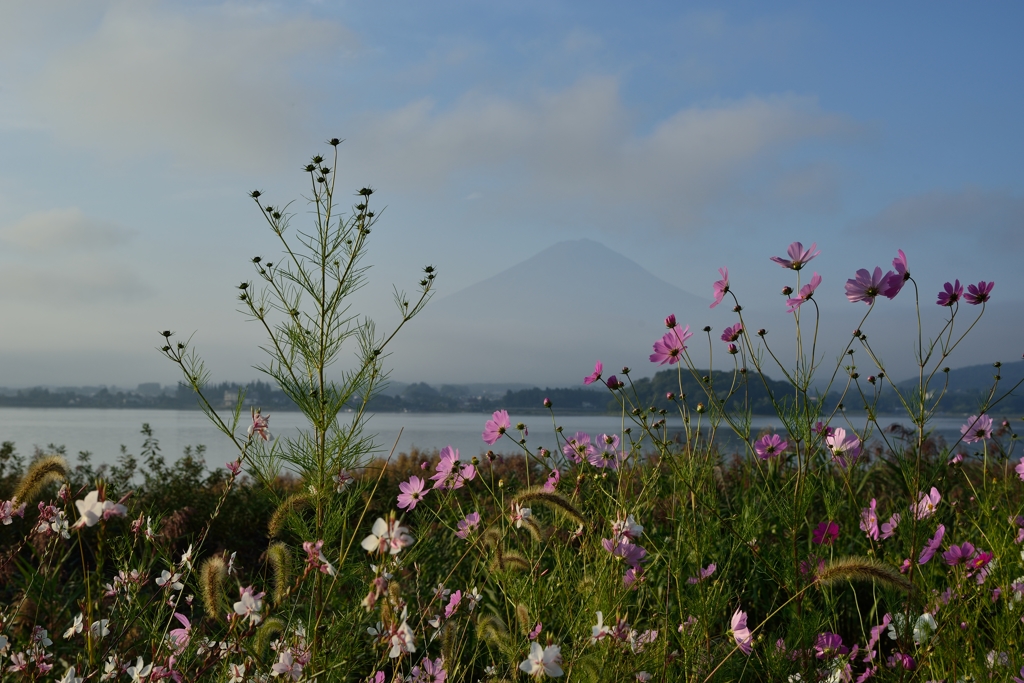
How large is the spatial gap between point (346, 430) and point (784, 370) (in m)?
1.54

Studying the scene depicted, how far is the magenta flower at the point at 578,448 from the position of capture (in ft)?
8.59

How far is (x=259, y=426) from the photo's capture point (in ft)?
9.21

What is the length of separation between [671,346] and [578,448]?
1.68 feet

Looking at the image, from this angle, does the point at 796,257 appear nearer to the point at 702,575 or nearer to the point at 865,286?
the point at 865,286

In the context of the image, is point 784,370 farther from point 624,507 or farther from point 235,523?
point 235,523

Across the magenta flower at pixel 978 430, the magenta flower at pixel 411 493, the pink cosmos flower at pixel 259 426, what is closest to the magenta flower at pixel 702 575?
the magenta flower at pixel 411 493

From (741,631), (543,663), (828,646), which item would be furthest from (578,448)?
(828,646)

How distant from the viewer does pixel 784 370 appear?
2.71 meters

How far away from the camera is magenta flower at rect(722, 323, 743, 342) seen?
2.82 m

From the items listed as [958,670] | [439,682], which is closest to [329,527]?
[439,682]

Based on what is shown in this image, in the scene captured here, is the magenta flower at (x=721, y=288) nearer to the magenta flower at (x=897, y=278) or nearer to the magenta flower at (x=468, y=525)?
the magenta flower at (x=897, y=278)

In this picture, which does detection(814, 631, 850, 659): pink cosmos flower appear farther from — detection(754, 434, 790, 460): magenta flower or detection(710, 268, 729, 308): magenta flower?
detection(710, 268, 729, 308): magenta flower

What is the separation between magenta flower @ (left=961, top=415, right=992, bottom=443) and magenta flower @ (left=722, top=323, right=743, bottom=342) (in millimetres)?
1150

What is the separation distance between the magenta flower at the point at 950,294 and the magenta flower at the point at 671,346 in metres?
0.95
